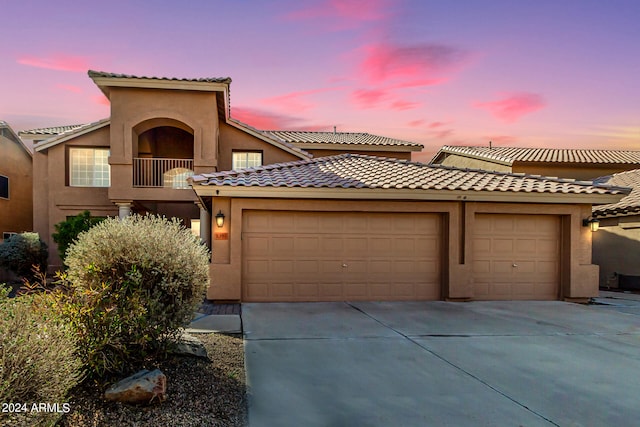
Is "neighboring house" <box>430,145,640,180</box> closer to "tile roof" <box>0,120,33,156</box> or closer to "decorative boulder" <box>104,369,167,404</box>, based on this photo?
"decorative boulder" <box>104,369,167,404</box>

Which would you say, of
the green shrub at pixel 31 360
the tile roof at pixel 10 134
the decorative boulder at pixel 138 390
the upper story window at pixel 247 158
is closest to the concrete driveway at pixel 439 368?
the decorative boulder at pixel 138 390

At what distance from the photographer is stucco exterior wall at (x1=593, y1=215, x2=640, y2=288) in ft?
49.8

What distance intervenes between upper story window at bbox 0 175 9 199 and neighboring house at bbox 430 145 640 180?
23.3 m

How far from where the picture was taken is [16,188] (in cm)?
1997

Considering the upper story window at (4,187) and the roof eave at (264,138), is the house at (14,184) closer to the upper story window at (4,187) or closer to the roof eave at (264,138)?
the upper story window at (4,187)

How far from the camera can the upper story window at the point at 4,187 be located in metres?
18.6

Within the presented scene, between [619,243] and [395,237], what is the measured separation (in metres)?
10.5

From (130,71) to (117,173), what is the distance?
12.4 ft

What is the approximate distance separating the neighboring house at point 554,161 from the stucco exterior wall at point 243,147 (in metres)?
11.2

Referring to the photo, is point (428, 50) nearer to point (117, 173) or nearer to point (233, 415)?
point (117, 173)

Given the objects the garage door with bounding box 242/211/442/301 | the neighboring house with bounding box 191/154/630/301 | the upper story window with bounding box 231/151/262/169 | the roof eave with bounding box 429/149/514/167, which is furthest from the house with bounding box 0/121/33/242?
the roof eave with bounding box 429/149/514/167

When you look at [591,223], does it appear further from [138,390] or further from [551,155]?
[551,155]

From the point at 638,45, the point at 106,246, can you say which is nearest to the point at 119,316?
the point at 106,246

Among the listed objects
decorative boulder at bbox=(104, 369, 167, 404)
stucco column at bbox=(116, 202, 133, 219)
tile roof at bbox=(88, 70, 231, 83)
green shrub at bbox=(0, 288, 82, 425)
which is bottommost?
decorative boulder at bbox=(104, 369, 167, 404)
